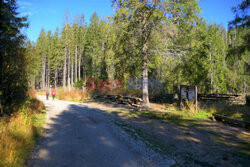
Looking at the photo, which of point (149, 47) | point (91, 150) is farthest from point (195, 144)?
point (149, 47)

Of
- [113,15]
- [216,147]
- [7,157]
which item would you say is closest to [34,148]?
[7,157]

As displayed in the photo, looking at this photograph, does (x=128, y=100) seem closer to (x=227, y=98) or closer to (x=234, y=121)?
(x=234, y=121)

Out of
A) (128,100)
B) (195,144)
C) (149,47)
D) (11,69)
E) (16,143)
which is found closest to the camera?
(16,143)

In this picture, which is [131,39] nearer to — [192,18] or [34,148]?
[192,18]

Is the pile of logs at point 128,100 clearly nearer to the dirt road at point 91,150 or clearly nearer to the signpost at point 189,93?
the signpost at point 189,93

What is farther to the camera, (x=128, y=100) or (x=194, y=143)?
(x=128, y=100)

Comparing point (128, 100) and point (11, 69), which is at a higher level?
point (11, 69)

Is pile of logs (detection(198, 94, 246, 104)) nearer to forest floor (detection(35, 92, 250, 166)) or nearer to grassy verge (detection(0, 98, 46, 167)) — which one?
forest floor (detection(35, 92, 250, 166))

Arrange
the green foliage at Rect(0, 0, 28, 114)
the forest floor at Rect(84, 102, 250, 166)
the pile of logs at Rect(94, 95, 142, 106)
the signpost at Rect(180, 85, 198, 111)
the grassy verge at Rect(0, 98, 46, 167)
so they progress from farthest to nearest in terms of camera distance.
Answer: the pile of logs at Rect(94, 95, 142, 106)
the signpost at Rect(180, 85, 198, 111)
the green foliage at Rect(0, 0, 28, 114)
the forest floor at Rect(84, 102, 250, 166)
the grassy verge at Rect(0, 98, 46, 167)

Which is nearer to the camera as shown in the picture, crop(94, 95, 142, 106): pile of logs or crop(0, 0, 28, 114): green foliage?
crop(0, 0, 28, 114): green foliage

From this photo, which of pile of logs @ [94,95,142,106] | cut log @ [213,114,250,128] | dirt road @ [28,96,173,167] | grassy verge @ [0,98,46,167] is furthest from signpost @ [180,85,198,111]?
grassy verge @ [0,98,46,167]

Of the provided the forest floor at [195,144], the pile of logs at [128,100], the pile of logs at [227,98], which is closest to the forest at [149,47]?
the pile of logs at [128,100]

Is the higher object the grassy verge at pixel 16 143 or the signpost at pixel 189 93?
the signpost at pixel 189 93

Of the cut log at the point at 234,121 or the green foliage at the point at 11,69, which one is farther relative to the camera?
the cut log at the point at 234,121
